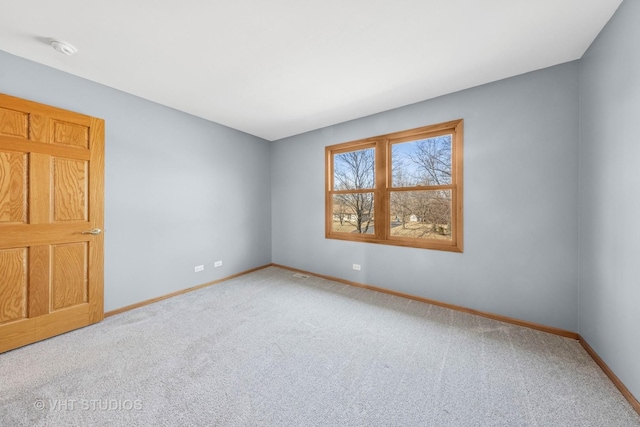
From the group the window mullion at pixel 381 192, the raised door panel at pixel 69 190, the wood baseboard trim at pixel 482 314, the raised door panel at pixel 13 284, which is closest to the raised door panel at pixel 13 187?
the raised door panel at pixel 69 190

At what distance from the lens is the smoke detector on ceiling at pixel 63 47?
186 centimetres

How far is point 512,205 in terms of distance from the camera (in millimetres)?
2408

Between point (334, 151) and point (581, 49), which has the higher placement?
point (581, 49)

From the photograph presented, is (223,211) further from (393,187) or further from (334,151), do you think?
(393,187)

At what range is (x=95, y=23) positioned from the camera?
168 centimetres

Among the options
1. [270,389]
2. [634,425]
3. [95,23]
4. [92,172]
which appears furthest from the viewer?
[92,172]

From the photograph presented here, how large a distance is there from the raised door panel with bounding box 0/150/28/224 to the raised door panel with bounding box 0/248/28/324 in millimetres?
303

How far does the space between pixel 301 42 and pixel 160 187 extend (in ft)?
8.34

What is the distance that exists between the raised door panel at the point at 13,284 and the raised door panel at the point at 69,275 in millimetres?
170

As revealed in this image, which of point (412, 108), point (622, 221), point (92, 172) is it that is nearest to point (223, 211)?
point (92, 172)

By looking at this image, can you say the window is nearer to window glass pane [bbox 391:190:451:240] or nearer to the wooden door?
window glass pane [bbox 391:190:451:240]

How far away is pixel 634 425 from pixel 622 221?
4.03 feet

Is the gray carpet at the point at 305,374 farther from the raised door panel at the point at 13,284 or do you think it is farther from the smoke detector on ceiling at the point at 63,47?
the smoke detector on ceiling at the point at 63,47

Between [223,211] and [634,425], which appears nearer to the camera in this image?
[634,425]
